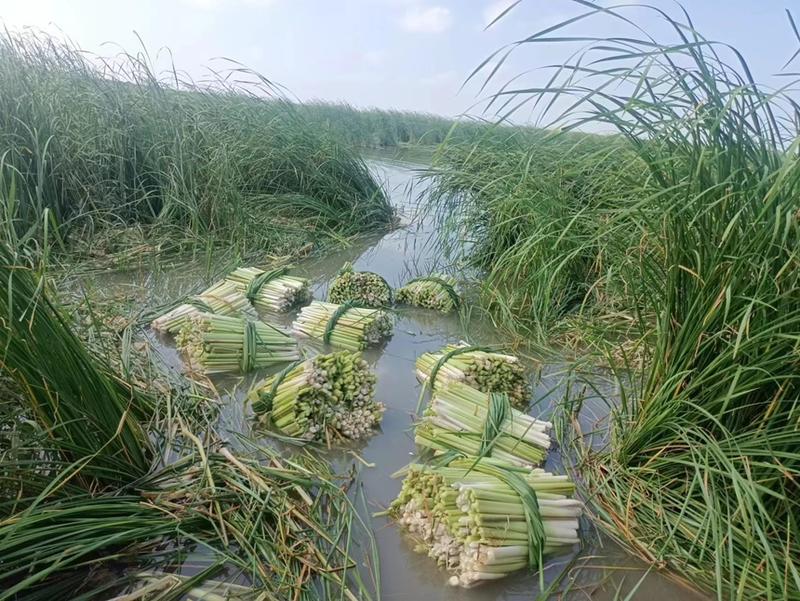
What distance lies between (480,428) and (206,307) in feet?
6.55

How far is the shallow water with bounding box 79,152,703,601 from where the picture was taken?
6.15ft

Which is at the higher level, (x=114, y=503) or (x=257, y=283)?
(x=114, y=503)

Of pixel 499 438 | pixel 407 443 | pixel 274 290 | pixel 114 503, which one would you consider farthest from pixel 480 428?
pixel 274 290

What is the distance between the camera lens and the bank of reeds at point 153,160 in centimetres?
516

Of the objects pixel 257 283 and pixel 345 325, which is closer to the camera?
pixel 345 325

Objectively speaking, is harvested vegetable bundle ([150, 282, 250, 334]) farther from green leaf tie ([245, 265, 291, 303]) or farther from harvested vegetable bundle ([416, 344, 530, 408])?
harvested vegetable bundle ([416, 344, 530, 408])

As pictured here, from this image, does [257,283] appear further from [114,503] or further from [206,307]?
[114,503]

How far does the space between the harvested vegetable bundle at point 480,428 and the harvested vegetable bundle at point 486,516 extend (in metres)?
0.25

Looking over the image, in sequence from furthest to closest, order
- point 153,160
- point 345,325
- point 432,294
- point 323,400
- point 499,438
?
point 153,160 < point 432,294 < point 345,325 < point 323,400 < point 499,438

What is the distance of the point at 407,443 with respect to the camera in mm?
2688

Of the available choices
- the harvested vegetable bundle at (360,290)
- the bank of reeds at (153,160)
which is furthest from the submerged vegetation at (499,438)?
the bank of reeds at (153,160)

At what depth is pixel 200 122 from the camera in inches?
245

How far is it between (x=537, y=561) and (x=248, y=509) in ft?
2.98

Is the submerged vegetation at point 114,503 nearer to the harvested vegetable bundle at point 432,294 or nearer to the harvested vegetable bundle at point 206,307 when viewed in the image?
the harvested vegetable bundle at point 206,307
